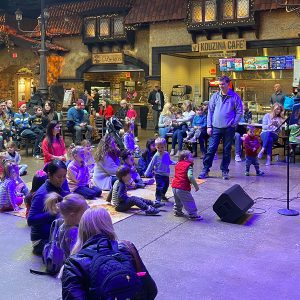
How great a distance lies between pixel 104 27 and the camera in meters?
21.6

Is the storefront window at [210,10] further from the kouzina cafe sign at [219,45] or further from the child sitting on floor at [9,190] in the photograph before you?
the child sitting on floor at [9,190]

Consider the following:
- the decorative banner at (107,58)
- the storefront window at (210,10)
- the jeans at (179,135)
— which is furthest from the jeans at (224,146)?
the decorative banner at (107,58)

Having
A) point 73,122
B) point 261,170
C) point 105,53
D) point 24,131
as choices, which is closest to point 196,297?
point 261,170

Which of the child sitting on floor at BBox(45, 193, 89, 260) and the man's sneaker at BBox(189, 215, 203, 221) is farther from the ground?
the child sitting on floor at BBox(45, 193, 89, 260)

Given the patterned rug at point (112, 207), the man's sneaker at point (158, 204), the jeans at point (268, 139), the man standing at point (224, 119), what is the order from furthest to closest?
the jeans at point (268, 139) < the man standing at point (224, 119) < the man's sneaker at point (158, 204) < the patterned rug at point (112, 207)

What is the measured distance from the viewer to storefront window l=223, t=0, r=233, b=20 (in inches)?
701

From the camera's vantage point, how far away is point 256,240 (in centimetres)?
595

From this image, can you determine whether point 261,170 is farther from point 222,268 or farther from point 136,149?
point 222,268

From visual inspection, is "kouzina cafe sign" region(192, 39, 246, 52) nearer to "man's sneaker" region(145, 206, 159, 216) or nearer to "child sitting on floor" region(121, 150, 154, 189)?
"child sitting on floor" region(121, 150, 154, 189)

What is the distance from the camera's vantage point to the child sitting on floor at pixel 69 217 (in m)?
Answer: 4.05

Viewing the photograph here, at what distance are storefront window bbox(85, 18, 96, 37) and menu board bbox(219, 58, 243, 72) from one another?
605 centimetres

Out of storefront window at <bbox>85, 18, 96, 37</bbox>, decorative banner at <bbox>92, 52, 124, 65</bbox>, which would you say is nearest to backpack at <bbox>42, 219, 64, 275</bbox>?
decorative banner at <bbox>92, 52, 124, 65</bbox>

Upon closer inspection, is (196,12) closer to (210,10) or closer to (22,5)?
(210,10)

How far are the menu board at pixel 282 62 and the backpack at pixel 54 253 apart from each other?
1491cm
